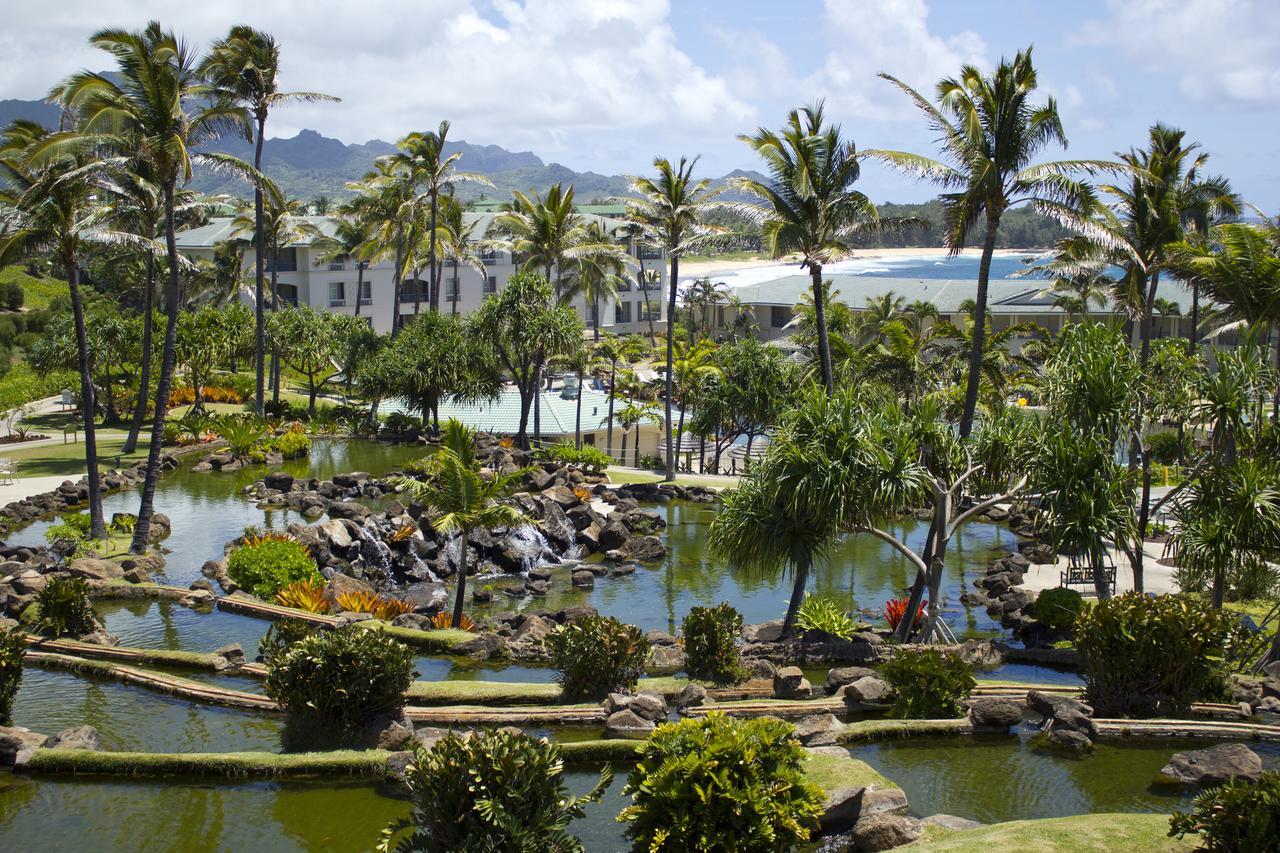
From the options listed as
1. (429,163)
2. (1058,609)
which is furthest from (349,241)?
(1058,609)

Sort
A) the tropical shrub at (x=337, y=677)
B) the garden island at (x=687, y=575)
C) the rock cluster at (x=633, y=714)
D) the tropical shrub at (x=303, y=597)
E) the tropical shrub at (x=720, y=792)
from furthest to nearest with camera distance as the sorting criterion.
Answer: the tropical shrub at (x=303, y=597)
the rock cluster at (x=633, y=714)
the tropical shrub at (x=337, y=677)
the garden island at (x=687, y=575)
the tropical shrub at (x=720, y=792)

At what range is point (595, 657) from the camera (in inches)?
781

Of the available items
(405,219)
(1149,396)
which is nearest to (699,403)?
(405,219)

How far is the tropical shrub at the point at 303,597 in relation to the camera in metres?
26.3

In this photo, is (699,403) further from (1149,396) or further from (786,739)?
(786,739)

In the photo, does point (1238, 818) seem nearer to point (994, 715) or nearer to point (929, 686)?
point (994, 715)

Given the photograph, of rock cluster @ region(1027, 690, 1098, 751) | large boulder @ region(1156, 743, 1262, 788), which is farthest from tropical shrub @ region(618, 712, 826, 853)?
large boulder @ region(1156, 743, 1262, 788)

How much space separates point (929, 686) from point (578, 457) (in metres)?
29.0

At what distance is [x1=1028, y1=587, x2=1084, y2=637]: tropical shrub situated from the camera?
2503 cm

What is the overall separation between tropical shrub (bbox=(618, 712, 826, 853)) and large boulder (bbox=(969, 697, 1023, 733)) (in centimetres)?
592

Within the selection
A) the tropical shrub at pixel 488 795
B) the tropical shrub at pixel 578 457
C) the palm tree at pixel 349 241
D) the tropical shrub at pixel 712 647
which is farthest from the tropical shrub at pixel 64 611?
the palm tree at pixel 349 241

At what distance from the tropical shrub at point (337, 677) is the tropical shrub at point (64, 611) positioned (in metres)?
8.18

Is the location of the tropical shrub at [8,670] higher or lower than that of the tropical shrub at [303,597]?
higher

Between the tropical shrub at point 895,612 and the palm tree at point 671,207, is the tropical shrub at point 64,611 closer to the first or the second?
the tropical shrub at point 895,612
